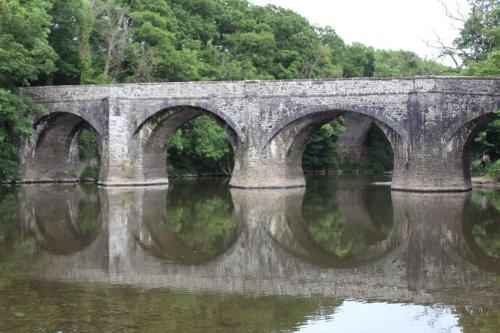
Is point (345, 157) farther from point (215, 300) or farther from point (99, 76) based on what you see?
point (215, 300)

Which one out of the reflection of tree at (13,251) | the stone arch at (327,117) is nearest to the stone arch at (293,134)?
the stone arch at (327,117)

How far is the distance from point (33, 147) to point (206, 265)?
26431mm

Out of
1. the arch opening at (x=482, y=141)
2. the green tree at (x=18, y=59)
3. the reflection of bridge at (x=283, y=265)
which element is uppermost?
the green tree at (x=18, y=59)

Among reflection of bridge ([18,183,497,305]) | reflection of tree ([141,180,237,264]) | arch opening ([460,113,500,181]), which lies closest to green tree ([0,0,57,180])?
reflection of tree ([141,180,237,264])

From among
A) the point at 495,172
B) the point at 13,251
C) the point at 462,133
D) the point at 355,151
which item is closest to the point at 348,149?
the point at 355,151

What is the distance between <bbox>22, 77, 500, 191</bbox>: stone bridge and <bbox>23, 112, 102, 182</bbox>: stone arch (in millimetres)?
53

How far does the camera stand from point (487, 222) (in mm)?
20734

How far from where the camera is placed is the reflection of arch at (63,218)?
17750mm

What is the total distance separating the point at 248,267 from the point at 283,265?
71cm

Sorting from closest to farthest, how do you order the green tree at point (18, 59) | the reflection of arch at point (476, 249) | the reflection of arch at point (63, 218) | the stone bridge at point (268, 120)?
the reflection of arch at point (476, 249) < the reflection of arch at point (63, 218) < the stone bridge at point (268, 120) < the green tree at point (18, 59)

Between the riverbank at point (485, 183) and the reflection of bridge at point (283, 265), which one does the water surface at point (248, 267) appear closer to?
the reflection of bridge at point (283, 265)

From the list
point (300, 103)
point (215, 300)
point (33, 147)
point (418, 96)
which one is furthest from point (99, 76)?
point (215, 300)

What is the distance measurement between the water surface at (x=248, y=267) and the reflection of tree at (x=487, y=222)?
58 millimetres

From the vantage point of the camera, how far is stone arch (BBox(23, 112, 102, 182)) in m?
38.5
